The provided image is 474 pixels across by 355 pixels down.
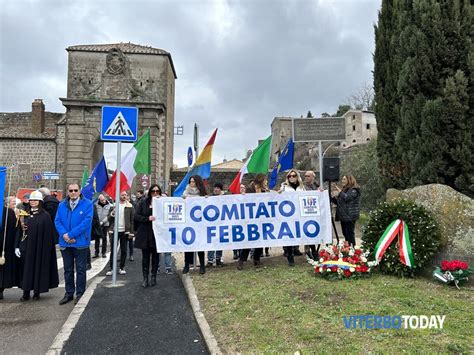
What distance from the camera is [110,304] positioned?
562cm

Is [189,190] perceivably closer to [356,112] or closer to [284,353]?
[284,353]

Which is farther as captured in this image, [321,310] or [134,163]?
[134,163]

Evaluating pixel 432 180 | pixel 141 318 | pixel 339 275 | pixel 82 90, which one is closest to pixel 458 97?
pixel 432 180

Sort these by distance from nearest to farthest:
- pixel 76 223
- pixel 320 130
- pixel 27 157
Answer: pixel 76 223 → pixel 320 130 → pixel 27 157

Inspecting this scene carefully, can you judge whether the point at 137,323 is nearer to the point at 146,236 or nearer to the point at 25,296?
the point at 146,236

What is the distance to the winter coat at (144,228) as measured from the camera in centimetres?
668

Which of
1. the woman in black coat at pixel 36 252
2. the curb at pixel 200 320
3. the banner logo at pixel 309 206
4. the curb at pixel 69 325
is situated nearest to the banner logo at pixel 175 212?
the curb at pixel 200 320

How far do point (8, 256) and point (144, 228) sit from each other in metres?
2.46

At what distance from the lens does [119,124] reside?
22.2 feet

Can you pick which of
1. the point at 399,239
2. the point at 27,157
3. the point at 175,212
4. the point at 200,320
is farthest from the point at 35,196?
the point at 27,157

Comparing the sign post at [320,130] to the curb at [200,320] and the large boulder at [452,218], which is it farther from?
the curb at [200,320]

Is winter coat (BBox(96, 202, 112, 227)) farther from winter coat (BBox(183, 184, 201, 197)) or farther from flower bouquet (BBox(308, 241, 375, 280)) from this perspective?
flower bouquet (BBox(308, 241, 375, 280))

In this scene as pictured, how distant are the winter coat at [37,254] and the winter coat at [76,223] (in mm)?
474

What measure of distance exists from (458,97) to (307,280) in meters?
6.25
